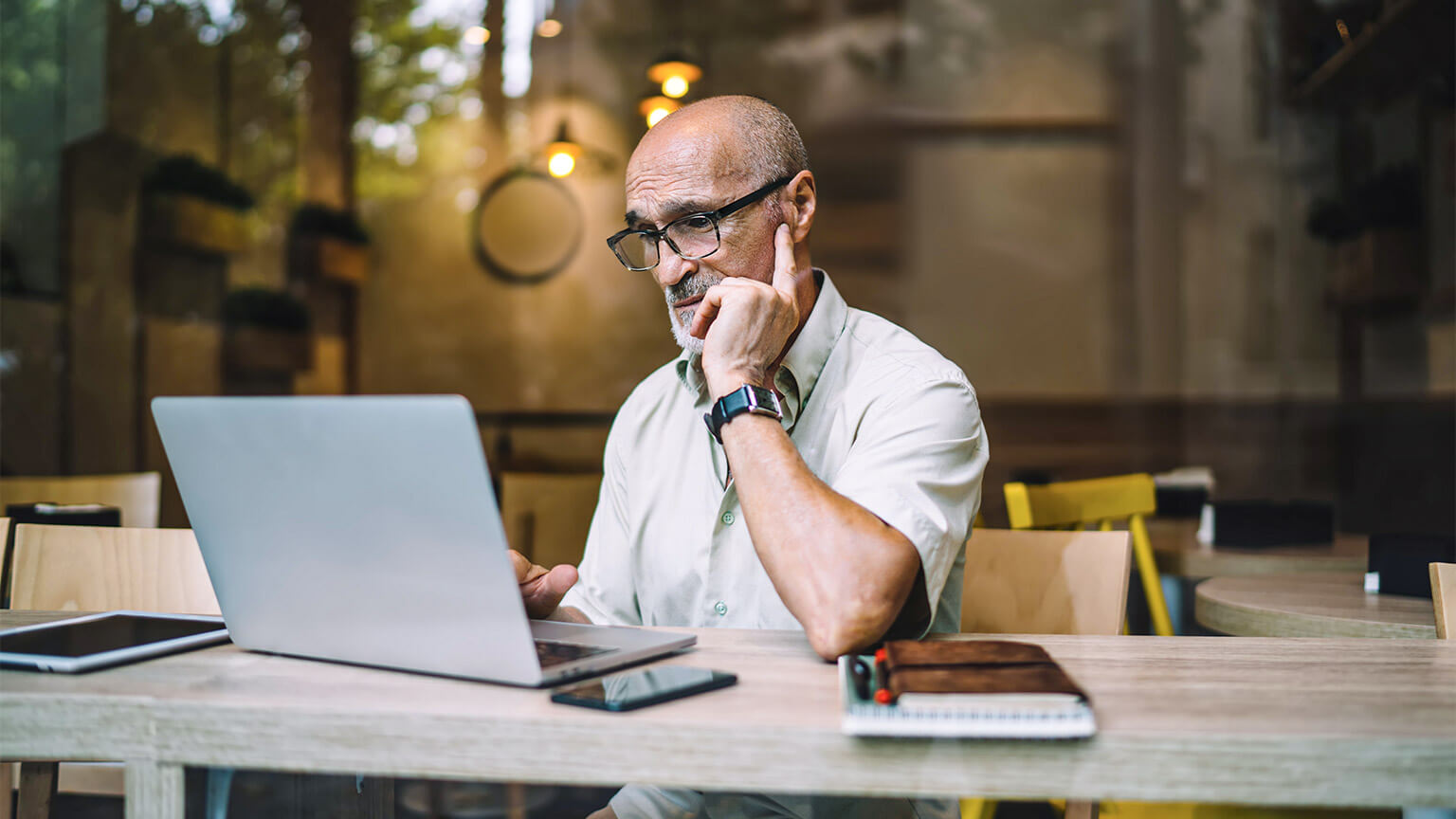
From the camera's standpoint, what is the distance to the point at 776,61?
5516 millimetres

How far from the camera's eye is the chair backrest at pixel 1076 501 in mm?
1991

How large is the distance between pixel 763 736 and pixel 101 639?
62 cm

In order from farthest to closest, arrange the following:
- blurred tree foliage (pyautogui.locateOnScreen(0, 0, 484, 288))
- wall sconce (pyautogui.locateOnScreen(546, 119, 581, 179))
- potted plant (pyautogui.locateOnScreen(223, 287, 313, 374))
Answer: wall sconce (pyautogui.locateOnScreen(546, 119, 581, 179))
potted plant (pyautogui.locateOnScreen(223, 287, 313, 374))
blurred tree foliage (pyautogui.locateOnScreen(0, 0, 484, 288))

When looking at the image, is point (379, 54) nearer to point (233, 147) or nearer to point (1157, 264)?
point (233, 147)

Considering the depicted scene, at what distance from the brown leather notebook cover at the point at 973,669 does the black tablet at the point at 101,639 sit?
61 cm

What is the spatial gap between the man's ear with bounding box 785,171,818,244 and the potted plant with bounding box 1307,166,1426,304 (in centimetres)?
370

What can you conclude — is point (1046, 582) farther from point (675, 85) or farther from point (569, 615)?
point (675, 85)

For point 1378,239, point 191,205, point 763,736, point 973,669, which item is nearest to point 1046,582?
point 973,669

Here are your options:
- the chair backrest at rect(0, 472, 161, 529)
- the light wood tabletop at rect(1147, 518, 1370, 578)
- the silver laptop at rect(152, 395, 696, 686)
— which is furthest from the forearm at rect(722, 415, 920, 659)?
the chair backrest at rect(0, 472, 161, 529)

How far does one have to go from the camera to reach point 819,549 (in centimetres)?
94

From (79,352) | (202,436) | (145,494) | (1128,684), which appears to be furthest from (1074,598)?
(79,352)

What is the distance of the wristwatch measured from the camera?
1.06 meters

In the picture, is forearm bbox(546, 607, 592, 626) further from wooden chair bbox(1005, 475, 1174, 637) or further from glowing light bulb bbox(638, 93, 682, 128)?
glowing light bulb bbox(638, 93, 682, 128)

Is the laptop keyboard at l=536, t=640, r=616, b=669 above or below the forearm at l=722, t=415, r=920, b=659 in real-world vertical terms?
below
